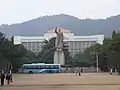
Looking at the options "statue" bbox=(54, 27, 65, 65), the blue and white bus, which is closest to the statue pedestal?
"statue" bbox=(54, 27, 65, 65)

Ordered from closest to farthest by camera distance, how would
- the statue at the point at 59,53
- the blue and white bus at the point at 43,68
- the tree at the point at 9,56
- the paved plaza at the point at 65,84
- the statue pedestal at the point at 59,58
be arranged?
the paved plaza at the point at 65,84
the tree at the point at 9,56
the blue and white bus at the point at 43,68
the statue pedestal at the point at 59,58
the statue at the point at 59,53

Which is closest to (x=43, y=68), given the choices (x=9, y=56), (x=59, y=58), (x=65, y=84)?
(x=9, y=56)

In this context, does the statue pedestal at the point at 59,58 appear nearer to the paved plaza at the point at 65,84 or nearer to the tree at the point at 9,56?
the tree at the point at 9,56

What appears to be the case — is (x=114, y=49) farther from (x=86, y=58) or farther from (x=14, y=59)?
(x=86, y=58)

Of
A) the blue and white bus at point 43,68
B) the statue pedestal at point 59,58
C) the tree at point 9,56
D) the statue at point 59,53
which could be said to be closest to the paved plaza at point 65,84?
the tree at point 9,56

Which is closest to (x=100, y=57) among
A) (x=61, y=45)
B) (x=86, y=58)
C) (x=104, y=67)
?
(x=104, y=67)

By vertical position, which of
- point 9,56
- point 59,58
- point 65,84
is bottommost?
point 65,84

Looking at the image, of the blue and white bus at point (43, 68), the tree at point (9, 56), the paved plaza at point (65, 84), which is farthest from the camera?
the blue and white bus at point (43, 68)

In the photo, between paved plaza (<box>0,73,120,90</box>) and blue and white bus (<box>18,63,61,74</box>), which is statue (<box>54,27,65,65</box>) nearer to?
blue and white bus (<box>18,63,61,74</box>)

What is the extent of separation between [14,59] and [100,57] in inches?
977

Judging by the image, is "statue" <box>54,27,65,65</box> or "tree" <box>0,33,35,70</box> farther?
"statue" <box>54,27,65,65</box>

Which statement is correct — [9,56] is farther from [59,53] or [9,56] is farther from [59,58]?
[59,53]

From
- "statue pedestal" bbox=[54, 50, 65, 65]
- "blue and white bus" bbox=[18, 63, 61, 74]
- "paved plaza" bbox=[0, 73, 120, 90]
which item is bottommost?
"paved plaza" bbox=[0, 73, 120, 90]

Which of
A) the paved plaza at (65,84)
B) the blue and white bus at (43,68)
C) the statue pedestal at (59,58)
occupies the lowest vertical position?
the paved plaza at (65,84)
